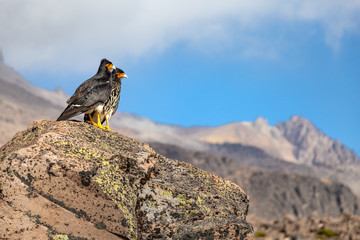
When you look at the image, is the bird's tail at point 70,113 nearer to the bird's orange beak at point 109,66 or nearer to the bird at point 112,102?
the bird at point 112,102

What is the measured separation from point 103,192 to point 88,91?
143 inches

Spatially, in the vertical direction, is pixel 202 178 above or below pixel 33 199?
above

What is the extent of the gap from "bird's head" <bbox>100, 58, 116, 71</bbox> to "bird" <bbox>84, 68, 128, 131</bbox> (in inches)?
7.9

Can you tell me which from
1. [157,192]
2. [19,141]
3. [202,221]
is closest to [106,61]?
[19,141]

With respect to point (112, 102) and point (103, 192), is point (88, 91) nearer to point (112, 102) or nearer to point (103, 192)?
point (112, 102)

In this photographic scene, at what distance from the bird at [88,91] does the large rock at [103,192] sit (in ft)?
2.64

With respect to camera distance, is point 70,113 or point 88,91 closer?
point 70,113

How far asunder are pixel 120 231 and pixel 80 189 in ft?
3.36

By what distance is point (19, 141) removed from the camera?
9555 millimetres

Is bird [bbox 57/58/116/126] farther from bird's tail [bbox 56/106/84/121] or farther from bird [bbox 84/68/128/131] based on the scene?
bird [bbox 84/68/128/131]

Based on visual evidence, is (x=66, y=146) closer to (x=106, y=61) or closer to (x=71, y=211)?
(x=71, y=211)

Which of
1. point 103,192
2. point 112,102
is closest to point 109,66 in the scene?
point 112,102

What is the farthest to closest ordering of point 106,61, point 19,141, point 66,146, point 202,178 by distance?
point 106,61
point 202,178
point 19,141
point 66,146

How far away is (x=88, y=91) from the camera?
36.9 feet
